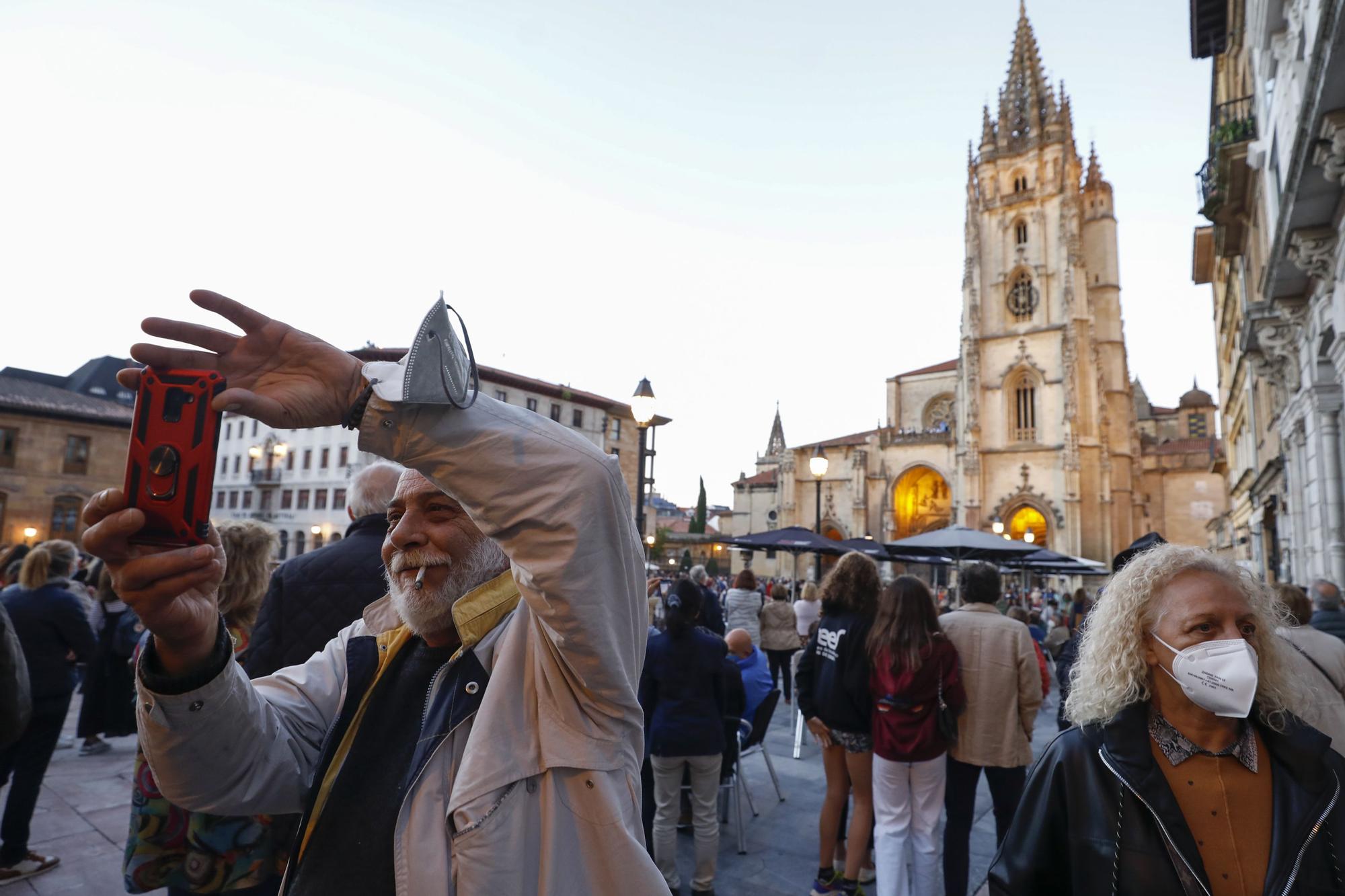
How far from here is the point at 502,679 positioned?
143 centimetres

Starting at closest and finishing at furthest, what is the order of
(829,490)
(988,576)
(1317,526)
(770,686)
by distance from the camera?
(988,576) → (770,686) → (1317,526) → (829,490)

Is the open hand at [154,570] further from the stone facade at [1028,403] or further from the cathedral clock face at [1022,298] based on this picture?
the cathedral clock face at [1022,298]

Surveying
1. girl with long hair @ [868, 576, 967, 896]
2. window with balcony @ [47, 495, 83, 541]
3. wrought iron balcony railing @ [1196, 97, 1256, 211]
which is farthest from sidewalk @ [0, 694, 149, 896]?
window with balcony @ [47, 495, 83, 541]

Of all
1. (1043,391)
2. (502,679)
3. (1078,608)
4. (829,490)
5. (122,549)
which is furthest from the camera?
(829,490)

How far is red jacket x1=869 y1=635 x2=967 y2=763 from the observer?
413cm

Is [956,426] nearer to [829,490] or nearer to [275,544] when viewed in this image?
[829,490]

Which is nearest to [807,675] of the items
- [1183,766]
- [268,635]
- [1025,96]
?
[1183,766]

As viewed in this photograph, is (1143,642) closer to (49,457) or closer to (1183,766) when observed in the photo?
(1183,766)

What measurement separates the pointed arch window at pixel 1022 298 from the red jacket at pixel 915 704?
39710mm

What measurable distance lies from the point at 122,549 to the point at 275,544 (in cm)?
242

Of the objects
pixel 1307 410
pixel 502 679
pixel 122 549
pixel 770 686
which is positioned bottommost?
pixel 770 686

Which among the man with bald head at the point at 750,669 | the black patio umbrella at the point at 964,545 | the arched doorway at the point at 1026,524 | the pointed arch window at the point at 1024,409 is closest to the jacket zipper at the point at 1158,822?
the man with bald head at the point at 750,669

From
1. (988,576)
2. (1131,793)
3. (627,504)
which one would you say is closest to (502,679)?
(627,504)

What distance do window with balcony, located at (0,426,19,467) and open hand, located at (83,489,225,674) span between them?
39.4 metres
